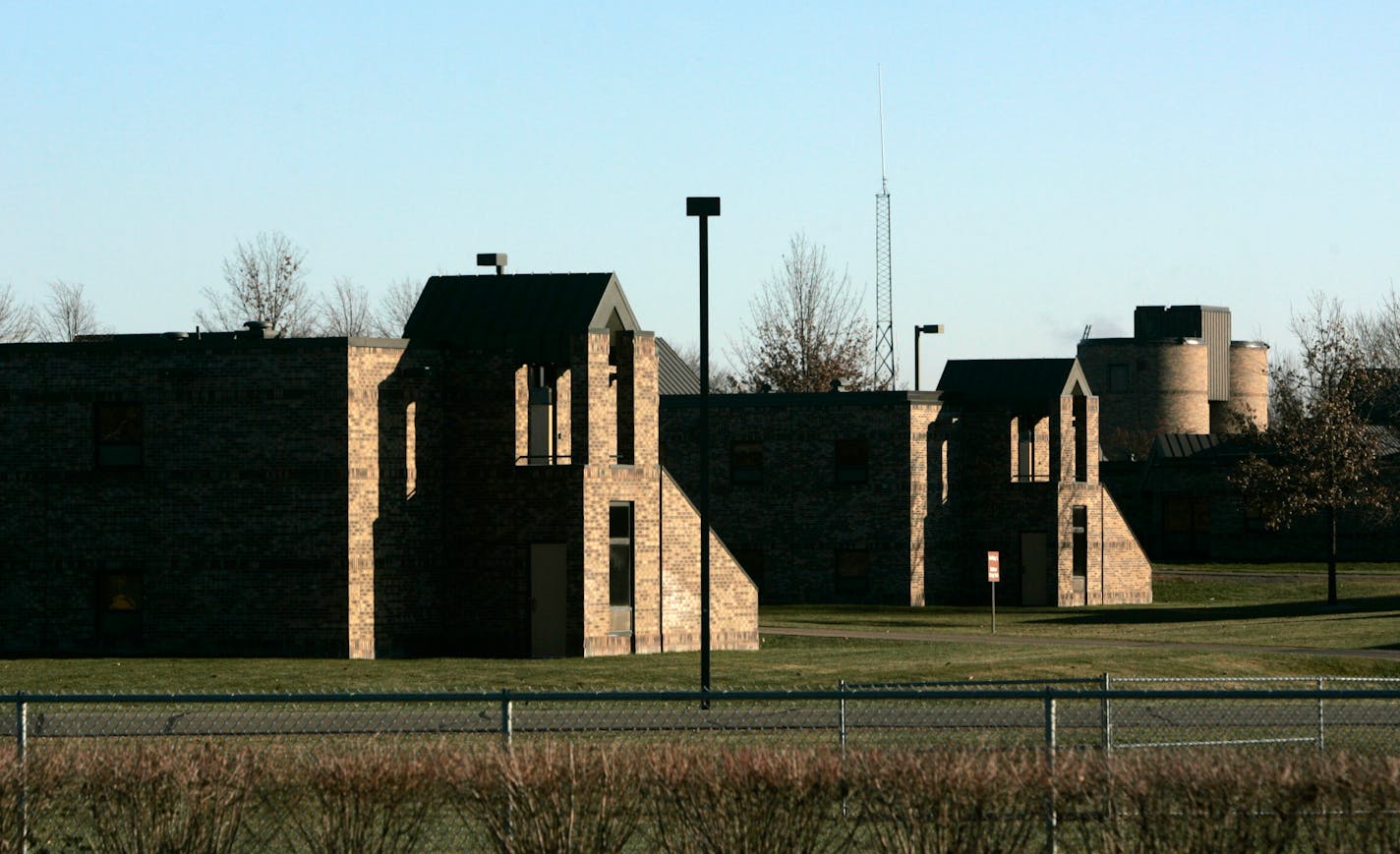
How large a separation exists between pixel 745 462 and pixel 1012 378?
8.83 m

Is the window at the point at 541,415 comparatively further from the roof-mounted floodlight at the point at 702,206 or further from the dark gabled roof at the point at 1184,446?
the dark gabled roof at the point at 1184,446

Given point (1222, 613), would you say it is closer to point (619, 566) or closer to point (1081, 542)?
point (1081, 542)

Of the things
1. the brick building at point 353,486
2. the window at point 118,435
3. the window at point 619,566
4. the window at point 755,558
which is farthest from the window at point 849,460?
the window at point 118,435

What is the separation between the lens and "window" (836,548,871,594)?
59.9m

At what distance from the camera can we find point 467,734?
70.7 ft

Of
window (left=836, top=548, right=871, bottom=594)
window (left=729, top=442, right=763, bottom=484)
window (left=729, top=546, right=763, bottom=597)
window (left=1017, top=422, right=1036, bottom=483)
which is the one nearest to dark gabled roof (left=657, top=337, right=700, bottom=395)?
window (left=729, top=442, right=763, bottom=484)

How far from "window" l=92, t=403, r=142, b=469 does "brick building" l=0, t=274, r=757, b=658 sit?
0.04m

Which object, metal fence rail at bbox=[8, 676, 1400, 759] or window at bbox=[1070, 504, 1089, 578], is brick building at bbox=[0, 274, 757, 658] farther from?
window at bbox=[1070, 504, 1089, 578]

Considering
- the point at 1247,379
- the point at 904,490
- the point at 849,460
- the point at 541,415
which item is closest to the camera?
the point at 541,415

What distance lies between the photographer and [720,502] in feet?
199

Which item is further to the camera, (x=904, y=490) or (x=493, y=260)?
(x=904, y=490)

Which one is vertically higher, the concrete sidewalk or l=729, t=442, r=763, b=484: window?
l=729, t=442, r=763, b=484: window

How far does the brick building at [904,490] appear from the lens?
59.6 meters

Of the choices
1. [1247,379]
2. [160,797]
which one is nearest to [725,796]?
[160,797]
